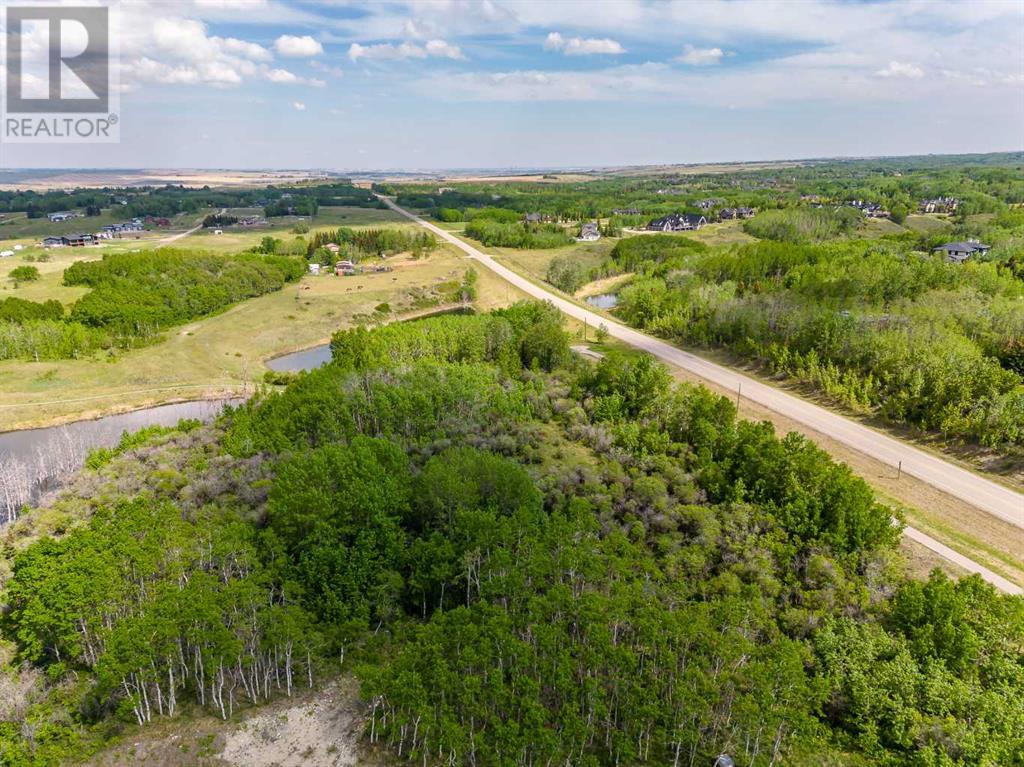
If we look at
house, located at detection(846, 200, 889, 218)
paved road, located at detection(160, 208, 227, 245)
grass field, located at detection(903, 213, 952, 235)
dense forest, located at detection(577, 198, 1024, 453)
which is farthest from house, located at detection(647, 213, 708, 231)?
paved road, located at detection(160, 208, 227, 245)

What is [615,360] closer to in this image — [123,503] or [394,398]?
[394,398]

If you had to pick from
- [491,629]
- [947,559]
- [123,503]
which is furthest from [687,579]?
[123,503]

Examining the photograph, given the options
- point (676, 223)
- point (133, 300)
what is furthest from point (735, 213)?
point (133, 300)

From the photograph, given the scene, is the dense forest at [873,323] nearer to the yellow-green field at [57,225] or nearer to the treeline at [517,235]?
the treeline at [517,235]

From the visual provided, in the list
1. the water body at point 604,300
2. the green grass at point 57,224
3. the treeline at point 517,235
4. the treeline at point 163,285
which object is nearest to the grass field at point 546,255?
the treeline at point 517,235

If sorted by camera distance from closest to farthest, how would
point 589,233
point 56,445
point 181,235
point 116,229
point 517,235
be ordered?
point 56,445 < point 517,235 < point 181,235 < point 589,233 < point 116,229

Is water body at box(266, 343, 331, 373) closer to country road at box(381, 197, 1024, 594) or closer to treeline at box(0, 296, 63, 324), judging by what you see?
treeline at box(0, 296, 63, 324)

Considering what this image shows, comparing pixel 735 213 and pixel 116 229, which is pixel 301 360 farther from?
pixel 735 213
